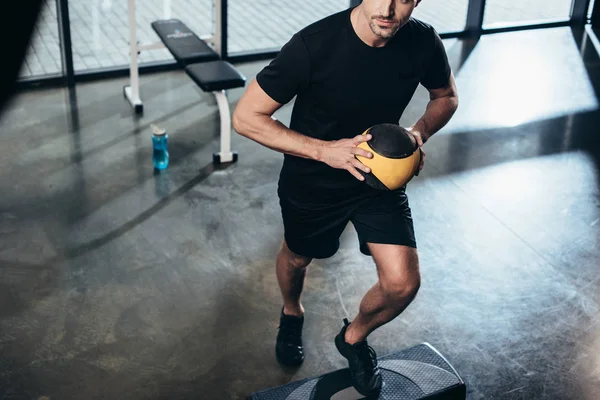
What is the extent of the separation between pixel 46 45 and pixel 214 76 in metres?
1.71

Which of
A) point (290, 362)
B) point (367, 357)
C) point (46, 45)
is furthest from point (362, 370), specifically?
point (46, 45)

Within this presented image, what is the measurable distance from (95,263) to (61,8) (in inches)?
85.5

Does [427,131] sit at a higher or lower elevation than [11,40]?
higher

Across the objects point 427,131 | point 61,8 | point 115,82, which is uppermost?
point 427,131

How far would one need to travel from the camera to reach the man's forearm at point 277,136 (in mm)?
2219

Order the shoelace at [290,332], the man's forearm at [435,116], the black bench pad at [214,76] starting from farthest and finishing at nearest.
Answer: the black bench pad at [214,76]
the shoelace at [290,332]
the man's forearm at [435,116]

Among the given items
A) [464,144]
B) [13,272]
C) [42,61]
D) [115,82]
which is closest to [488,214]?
[464,144]

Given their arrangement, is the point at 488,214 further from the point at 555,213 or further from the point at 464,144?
the point at 464,144

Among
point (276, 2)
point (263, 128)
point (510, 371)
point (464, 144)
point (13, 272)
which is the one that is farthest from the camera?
point (276, 2)

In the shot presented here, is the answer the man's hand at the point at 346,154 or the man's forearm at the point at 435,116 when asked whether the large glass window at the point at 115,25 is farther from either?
the man's hand at the point at 346,154

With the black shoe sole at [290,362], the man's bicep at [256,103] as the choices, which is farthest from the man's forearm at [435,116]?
the black shoe sole at [290,362]

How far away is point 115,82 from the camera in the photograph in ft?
16.6

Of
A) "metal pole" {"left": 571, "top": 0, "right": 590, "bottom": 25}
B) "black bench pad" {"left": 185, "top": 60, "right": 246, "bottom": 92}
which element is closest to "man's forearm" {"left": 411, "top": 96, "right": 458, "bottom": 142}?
"black bench pad" {"left": 185, "top": 60, "right": 246, "bottom": 92}

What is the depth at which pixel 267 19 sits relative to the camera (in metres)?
5.76
